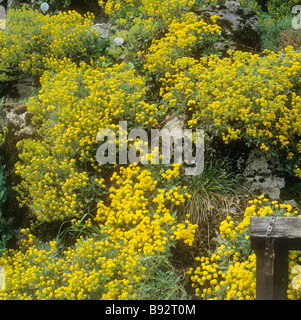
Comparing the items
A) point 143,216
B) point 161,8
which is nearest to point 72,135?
point 143,216

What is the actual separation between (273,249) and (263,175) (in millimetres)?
2041

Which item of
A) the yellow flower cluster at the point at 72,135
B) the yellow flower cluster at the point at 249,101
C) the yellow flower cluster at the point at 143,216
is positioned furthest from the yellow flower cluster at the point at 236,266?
the yellow flower cluster at the point at 72,135

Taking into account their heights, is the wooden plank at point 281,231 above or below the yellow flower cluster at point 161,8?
below

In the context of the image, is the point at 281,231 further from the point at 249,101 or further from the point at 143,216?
the point at 249,101

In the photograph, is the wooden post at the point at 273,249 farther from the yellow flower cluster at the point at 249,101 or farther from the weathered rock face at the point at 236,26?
the weathered rock face at the point at 236,26

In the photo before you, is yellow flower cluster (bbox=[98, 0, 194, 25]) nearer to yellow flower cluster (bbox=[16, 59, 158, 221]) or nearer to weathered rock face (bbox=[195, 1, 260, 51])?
weathered rock face (bbox=[195, 1, 260, 51])

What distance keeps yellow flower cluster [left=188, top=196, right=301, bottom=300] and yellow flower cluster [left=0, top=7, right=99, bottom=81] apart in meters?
4.20

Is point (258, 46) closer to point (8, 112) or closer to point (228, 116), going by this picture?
point (228, 116)

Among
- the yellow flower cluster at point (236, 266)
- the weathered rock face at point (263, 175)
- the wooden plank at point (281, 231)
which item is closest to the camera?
the wooden plank at point (281, 231)

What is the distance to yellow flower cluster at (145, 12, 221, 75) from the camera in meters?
6.06

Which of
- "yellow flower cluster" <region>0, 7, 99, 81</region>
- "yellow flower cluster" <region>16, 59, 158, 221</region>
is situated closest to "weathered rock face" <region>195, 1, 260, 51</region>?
"yellow flower cluster" <region>16, 59, 158, 221</region>

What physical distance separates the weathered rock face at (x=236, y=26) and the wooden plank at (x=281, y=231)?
392 cm

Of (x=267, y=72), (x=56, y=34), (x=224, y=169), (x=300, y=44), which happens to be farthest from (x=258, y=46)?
(x=56, y=34)

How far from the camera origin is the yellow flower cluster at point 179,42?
6.06 metres
